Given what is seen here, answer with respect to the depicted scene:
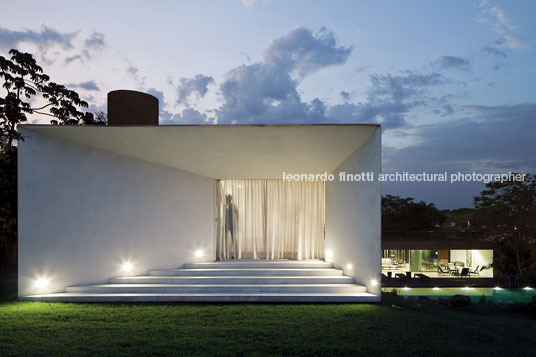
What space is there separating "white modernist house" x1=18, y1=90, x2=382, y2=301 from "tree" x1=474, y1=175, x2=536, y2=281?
548 inches

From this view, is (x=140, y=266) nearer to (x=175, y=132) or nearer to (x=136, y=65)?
(x=175, y=132)

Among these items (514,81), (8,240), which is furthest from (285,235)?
(514,81)

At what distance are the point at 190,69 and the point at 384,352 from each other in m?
14.4

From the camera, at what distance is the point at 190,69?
14.4 m

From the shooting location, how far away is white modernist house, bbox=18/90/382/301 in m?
6.01

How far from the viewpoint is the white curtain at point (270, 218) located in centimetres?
961

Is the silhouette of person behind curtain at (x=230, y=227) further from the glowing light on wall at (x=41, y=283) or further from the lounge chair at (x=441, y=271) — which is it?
the lounge chair at (x=441, y=271)

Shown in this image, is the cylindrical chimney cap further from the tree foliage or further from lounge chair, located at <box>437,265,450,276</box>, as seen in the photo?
the tree foliage

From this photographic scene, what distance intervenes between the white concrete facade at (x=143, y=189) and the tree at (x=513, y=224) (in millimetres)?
14065

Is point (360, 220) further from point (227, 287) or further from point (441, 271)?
point (441, 271)

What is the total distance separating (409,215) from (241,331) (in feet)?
91.3

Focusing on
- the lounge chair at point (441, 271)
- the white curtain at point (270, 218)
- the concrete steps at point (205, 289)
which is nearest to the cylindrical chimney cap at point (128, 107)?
the white curtain at point (270, 218)

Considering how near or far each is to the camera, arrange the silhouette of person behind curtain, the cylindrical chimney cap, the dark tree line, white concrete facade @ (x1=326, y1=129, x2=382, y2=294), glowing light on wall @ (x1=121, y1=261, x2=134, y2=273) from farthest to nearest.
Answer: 1. the silhouette of person behind curtain
2. the cylindrical chimney cap
3. glowing light on wall @ (x1=121, y1=261, x2=134, y2=273)
4. the dark tree line
5. white concrete facade @ (x1=326, y1=129, x2=382, y2=294)

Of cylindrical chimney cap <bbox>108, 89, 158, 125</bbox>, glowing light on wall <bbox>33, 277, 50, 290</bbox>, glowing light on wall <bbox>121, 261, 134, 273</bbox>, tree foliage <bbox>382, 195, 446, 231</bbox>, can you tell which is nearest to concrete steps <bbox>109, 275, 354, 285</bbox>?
glowing light on wall <bbox>121, 261, 134, 273</bbox>
